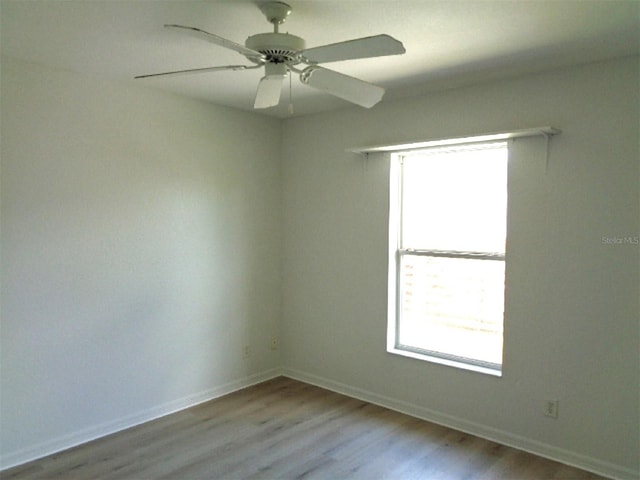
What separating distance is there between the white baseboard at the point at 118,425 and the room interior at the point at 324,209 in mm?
13

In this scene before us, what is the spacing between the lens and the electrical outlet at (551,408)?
3062 mm

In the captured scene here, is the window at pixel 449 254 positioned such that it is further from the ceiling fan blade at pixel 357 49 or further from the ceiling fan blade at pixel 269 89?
the ceiling fan blade at pixel 357 49

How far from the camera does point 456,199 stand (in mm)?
3578

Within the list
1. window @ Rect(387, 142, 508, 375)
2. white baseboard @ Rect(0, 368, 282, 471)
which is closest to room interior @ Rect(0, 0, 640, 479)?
white baseboard @ Rect(0, 368, 282, 471)

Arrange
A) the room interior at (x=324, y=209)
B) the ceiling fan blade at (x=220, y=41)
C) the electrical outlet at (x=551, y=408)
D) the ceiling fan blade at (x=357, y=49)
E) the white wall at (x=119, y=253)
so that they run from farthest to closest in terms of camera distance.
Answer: the electrical outlet at (x=551, y=408) → the white wall at (x=119, y=253) → the room interior at (x=324, y=209) → the ceiling fan blade at (x=357, y=49) → the ceiling fan blade at (x=220, y=41)

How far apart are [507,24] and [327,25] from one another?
893 millimetres

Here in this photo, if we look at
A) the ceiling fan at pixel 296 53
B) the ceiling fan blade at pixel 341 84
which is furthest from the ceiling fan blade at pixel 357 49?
the ceiling fan blade at pixel 341 84

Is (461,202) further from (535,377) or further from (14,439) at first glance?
(14,439)

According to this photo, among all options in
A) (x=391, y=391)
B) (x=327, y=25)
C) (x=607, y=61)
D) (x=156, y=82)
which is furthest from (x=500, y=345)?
(x=156, y=82)

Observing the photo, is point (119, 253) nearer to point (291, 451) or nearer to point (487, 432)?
point (291, 451)

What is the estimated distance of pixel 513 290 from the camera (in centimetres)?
323

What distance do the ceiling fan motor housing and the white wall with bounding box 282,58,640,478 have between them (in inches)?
70.7

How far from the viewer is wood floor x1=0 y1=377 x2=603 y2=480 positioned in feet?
9.45

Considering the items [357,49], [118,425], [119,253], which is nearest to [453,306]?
[357,49]
